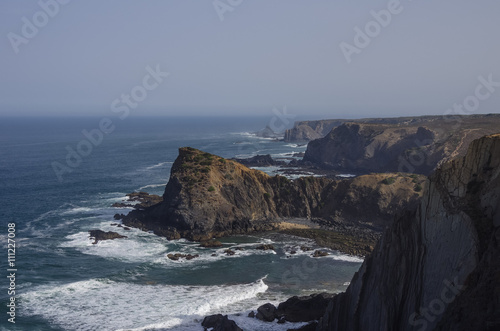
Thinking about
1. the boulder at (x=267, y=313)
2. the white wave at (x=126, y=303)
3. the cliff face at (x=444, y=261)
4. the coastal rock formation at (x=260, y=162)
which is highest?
the cliff face at (x=444, y=261)

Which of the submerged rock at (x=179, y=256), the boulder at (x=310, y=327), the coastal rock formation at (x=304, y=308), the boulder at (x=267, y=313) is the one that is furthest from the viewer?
the submerged rock at (x=179, y=256)

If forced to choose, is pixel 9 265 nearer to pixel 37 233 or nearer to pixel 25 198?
pixel 37 233

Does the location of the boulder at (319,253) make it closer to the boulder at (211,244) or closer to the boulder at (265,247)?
the boulder at (265,247)

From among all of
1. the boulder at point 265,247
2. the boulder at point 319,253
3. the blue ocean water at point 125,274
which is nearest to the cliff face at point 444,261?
the blue ocean water at point 125,274

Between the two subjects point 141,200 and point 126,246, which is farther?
point 141,200

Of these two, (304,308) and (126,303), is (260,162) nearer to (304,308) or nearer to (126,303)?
(126,303)

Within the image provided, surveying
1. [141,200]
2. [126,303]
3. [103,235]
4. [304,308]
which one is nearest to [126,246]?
[103,235]
